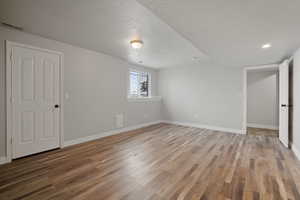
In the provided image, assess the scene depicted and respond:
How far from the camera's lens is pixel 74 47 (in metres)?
3.53

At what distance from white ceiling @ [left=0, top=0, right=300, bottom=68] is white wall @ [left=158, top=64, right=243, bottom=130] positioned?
5.71ft

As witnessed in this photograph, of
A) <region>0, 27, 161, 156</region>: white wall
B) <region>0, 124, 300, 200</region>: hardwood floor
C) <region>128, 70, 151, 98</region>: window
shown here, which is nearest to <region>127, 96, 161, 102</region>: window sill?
<region>0, 27, 161, 156</region>: white wall

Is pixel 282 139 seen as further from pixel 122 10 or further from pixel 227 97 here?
pixel 122 10

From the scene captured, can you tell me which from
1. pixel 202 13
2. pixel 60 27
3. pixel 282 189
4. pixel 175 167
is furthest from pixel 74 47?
pixel 282 189

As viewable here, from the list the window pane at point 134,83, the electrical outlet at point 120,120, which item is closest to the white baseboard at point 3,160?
the electrical outlet at point 120,120

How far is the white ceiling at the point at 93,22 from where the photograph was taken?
1.91 m

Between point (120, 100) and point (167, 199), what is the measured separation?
11.5 feet

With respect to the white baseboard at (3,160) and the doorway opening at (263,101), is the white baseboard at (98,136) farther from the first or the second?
the doorway opening at (263,101)

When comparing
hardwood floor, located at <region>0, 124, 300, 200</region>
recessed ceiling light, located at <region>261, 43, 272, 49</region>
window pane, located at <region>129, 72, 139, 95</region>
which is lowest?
hardwood floor, located at <region>0, 124, 300, 200</region>

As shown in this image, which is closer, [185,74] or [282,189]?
[282,189]

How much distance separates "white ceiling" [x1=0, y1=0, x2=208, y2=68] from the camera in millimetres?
1911

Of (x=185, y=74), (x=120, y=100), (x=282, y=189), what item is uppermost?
(x=185, y=74)

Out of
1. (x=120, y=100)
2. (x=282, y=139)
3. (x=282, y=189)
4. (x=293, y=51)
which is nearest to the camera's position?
(x=282, y=189)

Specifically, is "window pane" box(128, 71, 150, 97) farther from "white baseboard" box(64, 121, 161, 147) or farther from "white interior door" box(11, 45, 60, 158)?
"white interior door" box(11, 45, 60, 158)
